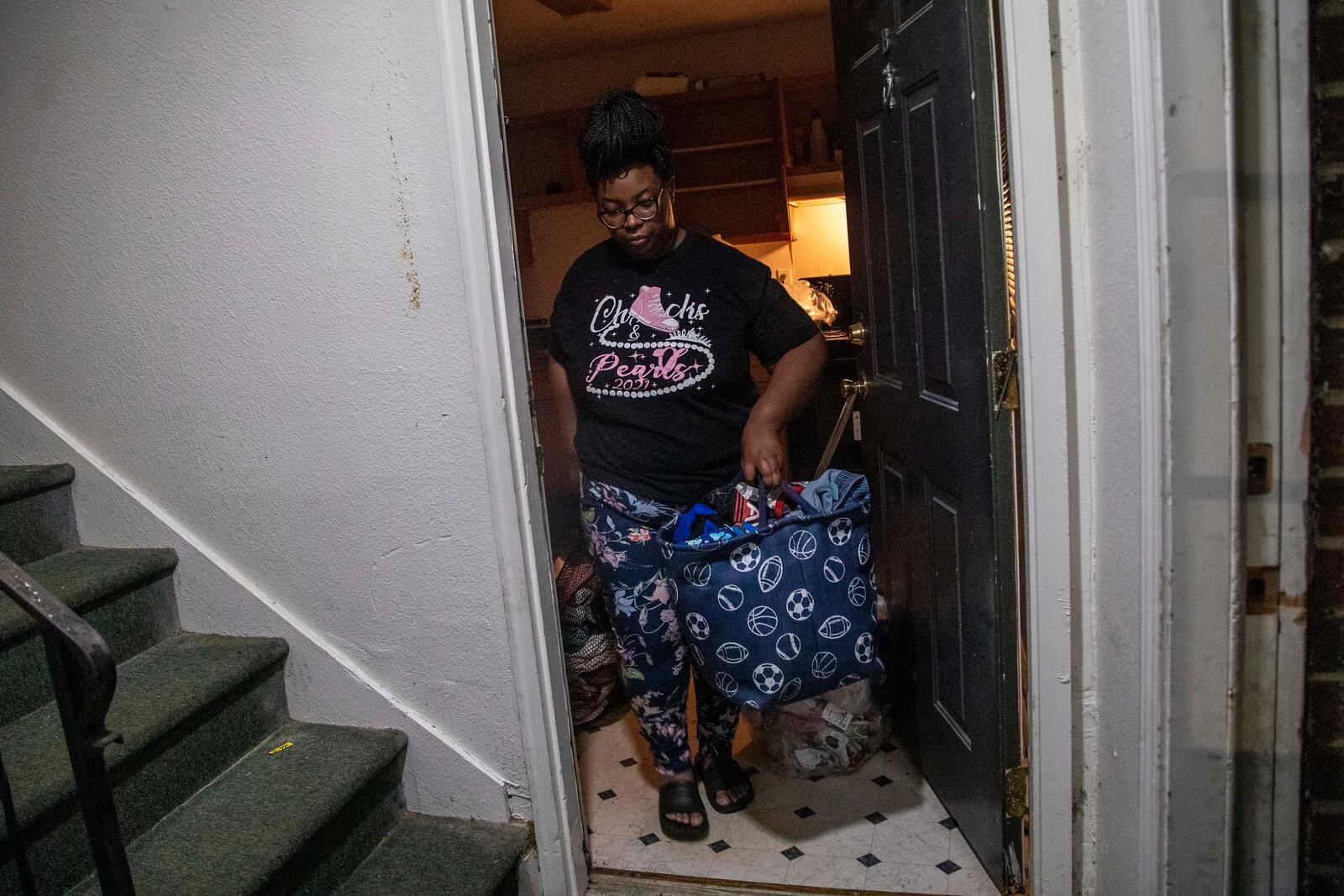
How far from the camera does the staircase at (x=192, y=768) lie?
168cm

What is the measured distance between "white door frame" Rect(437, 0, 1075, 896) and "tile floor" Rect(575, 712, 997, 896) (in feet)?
0.69

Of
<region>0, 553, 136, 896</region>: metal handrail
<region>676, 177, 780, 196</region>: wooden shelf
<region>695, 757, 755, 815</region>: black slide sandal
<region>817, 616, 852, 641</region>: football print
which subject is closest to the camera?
<region>0, 553, 136, 896</region>: metal handrail

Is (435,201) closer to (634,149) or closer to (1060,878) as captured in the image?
(634,149)

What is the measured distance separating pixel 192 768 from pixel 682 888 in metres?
1.02

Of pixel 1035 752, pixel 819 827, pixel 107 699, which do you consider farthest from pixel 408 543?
pixel 1035 752

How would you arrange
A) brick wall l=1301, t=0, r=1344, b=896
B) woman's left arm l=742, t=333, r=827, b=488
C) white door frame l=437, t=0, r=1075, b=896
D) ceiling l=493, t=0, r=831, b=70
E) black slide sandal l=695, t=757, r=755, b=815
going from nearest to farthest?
brick wall l=1301, t=0, r=1344, b=896, white door frame l=437, t=0, r=1075, b=896, woman's left arm l=742, t=333, r=827, b=488, black slide sandal l=695, t=757, r=755, b=815, ceiling l=493, t=0, r=831, b=70

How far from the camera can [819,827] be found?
2.25 metres

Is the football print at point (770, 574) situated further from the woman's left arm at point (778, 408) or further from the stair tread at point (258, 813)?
the stair tread at point (258, 813)

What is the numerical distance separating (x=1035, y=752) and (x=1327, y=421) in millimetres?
743

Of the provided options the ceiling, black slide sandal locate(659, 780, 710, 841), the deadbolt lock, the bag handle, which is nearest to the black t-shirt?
the bag handle

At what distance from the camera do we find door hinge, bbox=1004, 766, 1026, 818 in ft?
6.00

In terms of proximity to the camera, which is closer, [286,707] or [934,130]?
[934,130]

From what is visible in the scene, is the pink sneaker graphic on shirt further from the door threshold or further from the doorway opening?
the door threshold

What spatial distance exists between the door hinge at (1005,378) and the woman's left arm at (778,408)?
19.9 inches
